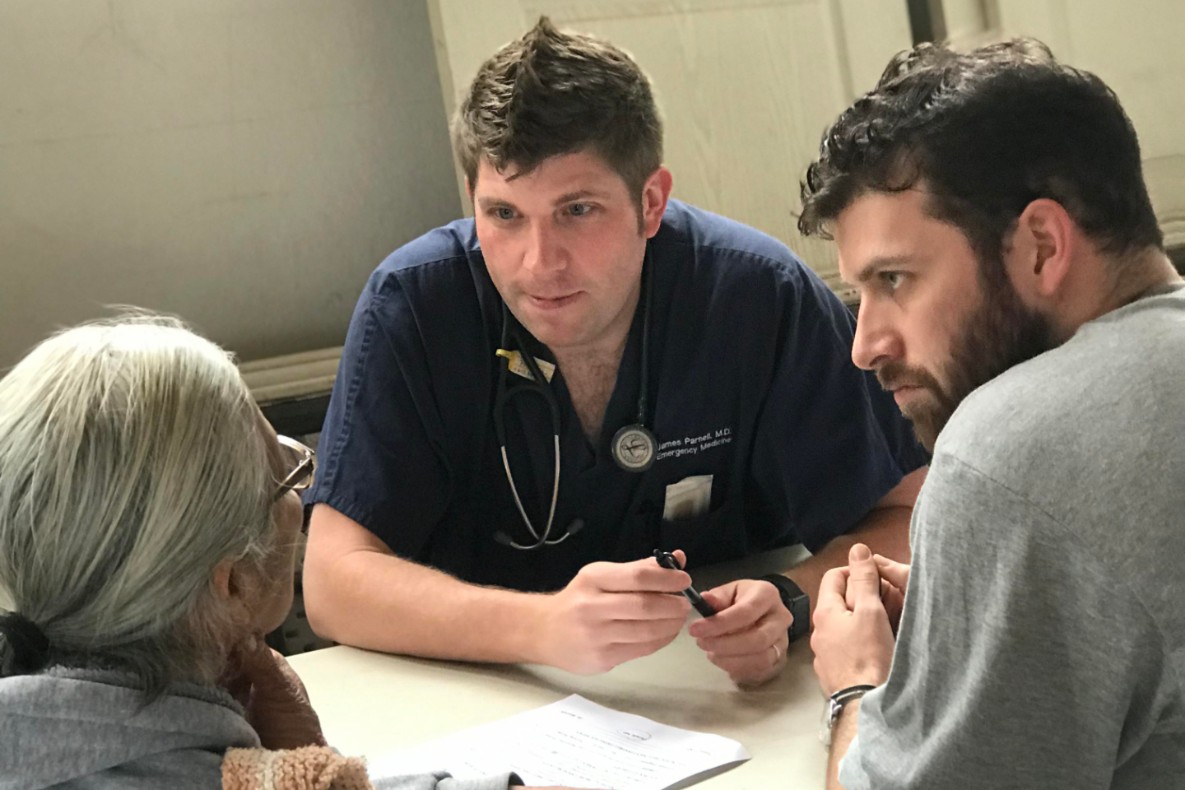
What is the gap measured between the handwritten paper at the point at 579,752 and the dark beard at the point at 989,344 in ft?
1.32

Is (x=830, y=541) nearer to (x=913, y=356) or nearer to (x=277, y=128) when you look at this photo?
(x=913, y=356)

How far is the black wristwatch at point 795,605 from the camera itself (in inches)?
59.4

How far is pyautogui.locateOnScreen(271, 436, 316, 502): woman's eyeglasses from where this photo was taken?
3.52ft

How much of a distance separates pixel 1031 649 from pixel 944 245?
368 millimetres

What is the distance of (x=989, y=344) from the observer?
1.05m

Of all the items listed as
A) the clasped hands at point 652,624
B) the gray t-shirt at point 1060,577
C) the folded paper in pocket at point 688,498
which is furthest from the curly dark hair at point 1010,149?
the folded paper in pocket at point 688,498

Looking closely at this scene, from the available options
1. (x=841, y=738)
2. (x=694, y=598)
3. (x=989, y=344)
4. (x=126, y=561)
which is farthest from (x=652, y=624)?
(x=126, y=561)

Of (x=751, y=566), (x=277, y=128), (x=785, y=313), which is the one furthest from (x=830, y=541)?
(x=277, y=128)

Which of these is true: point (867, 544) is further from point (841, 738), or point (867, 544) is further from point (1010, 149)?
point (1010, 149)

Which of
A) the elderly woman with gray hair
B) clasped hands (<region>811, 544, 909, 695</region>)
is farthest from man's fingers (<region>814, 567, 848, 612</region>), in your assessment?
the elderly woman with gray hair

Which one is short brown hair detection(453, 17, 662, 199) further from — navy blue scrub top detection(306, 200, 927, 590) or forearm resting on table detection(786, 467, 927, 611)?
forearm resting on table detection(786, 467, 927, 611)

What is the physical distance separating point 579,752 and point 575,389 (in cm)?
65

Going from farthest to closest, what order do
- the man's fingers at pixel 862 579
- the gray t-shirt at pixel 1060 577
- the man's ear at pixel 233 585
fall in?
1. the man's fingers at pixel 862 579
2. the man's ear at pixel 233 585
3. the gray t-shirt at pixel 1060 577

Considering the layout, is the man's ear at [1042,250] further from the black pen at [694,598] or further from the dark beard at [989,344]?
the black pen at [694,598]
